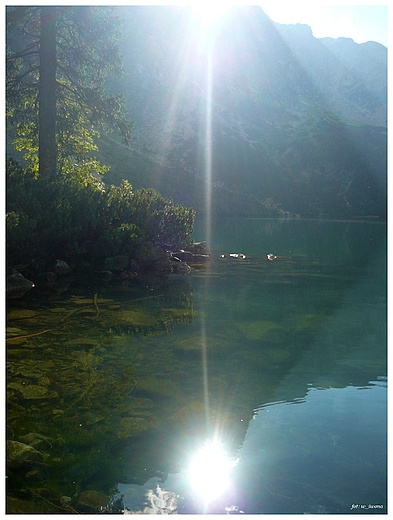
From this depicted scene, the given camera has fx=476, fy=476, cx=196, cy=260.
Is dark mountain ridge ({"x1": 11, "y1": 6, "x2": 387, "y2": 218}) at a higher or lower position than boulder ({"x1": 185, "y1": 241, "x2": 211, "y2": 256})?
higher

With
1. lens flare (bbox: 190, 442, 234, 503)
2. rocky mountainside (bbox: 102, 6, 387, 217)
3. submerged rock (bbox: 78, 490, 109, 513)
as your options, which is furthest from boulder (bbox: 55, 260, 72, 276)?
rocky mountainside (bbox: 102, 6, 387, 217)

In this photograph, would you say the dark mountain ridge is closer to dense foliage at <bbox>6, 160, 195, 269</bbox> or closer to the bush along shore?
dense foliage at <bbox>6, 160, 195, 269</bbox>

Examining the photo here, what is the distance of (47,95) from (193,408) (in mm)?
16784

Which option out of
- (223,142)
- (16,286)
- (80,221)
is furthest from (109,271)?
(223,142)

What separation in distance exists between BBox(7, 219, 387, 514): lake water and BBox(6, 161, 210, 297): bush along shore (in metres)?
2.49

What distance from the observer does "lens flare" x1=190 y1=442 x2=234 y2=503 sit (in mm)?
4922

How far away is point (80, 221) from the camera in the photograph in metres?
17.3

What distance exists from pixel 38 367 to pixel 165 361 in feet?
7.02

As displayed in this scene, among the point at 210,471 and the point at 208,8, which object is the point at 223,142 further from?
the point at 210,471

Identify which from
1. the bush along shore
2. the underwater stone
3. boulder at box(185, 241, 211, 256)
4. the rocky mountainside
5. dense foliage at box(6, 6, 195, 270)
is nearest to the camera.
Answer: the underwater stone

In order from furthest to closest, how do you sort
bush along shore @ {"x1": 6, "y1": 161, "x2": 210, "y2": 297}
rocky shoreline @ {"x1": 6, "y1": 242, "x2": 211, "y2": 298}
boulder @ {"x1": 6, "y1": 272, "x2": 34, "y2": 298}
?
bush along shore @ {"x1": 6, "y1": 161, "x2": 210, "y2": 297}
rocky shoreline @ {"x1": 6, "y1": 242, "x2": 211, "y2": 298}
boulder @ {"x1": 6, "y1": 272, "x2": 34, "y2": 298}

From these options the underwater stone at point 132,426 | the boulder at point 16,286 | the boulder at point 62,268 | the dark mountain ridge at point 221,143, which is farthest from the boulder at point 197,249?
the dark mountain ridge at point 221,143

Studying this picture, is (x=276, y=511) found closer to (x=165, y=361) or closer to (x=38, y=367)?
(x=165, y=361)

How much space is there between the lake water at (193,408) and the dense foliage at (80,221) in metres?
2.81
